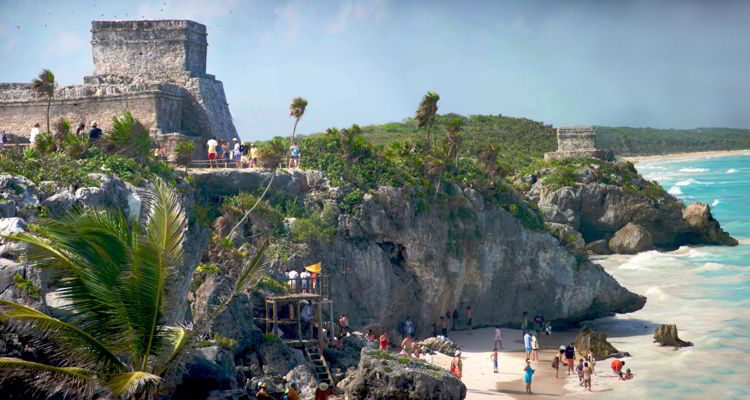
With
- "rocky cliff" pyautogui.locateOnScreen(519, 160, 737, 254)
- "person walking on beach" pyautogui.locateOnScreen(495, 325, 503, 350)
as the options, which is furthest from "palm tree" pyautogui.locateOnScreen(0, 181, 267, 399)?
"rocky cliff" pyautogui.locateOnScreen(519, 160, 737, 254)

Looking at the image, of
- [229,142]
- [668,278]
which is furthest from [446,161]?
[668,278]

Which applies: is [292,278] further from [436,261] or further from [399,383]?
[436,261]

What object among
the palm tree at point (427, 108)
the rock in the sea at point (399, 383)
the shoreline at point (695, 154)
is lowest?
the rock in the sea at point (399, 383)

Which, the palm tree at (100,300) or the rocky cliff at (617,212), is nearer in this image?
the palm tree at (100,300)

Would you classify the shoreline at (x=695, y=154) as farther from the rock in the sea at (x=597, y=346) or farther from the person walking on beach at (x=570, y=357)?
the person walking on beach at (x=570, y=357)

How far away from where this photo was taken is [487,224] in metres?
36.2

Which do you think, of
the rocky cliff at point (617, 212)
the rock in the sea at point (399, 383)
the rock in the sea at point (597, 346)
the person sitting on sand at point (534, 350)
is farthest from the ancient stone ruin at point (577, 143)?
the rock in the sea at point (399, 383)

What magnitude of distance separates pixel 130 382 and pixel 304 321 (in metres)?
14.2

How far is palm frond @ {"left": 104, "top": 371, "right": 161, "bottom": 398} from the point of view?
12.4 m

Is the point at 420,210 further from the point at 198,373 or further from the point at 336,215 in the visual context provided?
the point at 198,373

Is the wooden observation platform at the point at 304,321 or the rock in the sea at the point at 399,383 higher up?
the wooden observation platform at the point at 304,321

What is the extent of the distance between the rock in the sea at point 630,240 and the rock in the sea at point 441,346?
997 inches

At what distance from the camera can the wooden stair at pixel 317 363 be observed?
24.3m

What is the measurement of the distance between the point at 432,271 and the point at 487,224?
3.75 meters
